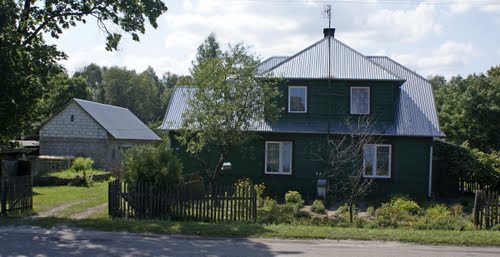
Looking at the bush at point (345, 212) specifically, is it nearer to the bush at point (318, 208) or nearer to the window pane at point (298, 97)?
the bush at point (318, 208)

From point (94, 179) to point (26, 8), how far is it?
16.0m

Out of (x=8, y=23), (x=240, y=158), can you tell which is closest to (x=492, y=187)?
(x=240, y=158)

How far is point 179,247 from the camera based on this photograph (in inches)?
484

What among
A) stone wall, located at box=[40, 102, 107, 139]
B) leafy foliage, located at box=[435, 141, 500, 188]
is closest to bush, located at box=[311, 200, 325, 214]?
leafy foliage, located at box=[435, 141, 500, 188]

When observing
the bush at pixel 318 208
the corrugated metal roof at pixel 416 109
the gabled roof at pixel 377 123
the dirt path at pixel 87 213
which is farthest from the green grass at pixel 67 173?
the corrugated metal roof at pixel 416 109

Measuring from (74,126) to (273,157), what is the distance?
2310 centimetres

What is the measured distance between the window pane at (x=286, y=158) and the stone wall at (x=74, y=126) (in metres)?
21.4

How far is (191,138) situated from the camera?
22.9 meters

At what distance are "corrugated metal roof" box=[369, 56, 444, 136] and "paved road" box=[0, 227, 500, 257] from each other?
11.3 meters

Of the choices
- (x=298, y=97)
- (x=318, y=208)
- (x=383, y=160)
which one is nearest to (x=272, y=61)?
(x=298, y=97)

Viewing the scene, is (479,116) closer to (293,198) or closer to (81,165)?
(293,198)

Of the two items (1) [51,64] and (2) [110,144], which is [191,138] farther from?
(2) [110,144]

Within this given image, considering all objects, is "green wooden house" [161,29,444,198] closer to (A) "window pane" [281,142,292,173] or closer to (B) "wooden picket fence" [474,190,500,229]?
(A) "window pane" [281,142,292,173]

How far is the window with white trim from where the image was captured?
24375 mm
